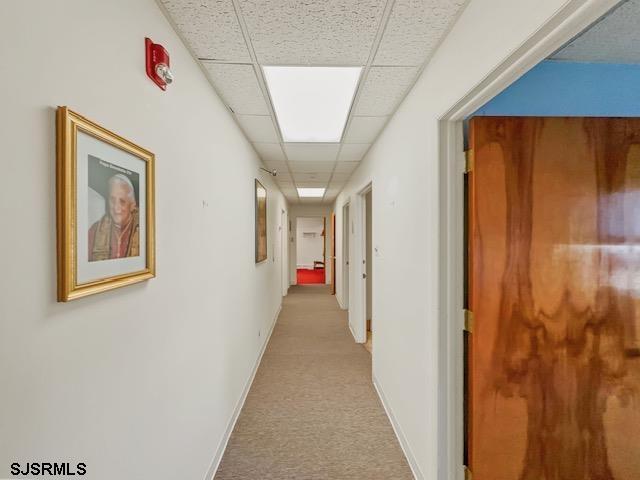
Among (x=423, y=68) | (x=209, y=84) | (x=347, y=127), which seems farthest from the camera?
(x=347, y=127)

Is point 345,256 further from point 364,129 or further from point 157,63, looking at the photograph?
point 157,63

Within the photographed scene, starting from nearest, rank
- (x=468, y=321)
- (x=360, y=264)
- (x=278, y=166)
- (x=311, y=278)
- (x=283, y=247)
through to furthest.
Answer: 1. (x=468, y=321)
2. (x=278, y=166)
3. (x=360, y=264)
4. (x=283, y=247)
5. (x=311, y=278)

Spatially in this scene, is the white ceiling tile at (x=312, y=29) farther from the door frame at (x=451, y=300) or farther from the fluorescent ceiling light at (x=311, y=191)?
the fluorescent ceiling light at (x=311, y=191)

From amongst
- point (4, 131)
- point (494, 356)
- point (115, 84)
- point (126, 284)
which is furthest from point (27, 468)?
point (494, 356)

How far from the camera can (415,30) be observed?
144 centimetres

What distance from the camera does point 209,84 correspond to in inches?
75.8

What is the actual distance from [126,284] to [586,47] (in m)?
2.26

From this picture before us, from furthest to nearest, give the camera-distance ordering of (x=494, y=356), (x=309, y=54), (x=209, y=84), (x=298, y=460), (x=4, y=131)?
(x=298, y=460) < (x=209, y=84) < (x=309, y=54) < (x=494, y=356) < (x=4, y=131)

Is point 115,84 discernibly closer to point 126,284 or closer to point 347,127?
point 126,284

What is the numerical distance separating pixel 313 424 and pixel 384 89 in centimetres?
249

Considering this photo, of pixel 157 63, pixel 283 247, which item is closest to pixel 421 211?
pixel 157 63

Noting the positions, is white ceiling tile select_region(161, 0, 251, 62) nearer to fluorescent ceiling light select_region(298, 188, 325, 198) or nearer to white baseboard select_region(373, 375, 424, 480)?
white baseboard select_region(373, 375, 424, 480)

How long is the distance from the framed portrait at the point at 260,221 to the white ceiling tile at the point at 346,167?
106 centimetres

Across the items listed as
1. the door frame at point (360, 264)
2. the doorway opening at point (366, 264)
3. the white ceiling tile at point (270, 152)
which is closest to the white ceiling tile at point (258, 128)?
the white ceiling tile at point (270, 152)
